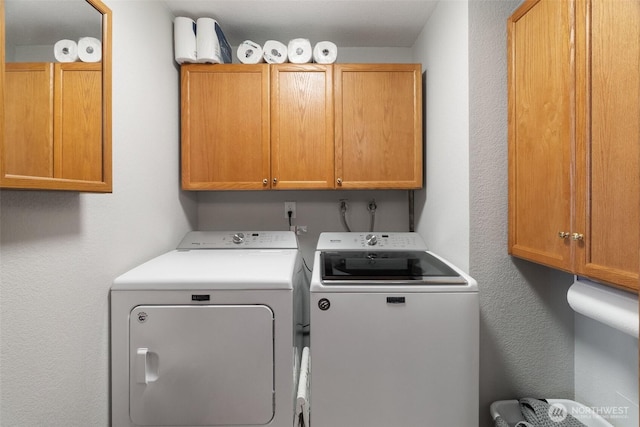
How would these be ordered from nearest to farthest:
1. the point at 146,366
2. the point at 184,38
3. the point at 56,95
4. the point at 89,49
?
the point at 56,95 < the point at 89,49 < the point at 146,366 < the point at 184,38

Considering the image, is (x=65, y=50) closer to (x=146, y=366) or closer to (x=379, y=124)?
(x=146, y=366)

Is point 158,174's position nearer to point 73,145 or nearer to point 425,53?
point 73,145

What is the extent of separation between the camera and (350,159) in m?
2.03

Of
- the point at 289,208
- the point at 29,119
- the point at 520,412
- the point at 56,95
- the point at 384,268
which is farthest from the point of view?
the point at 289,208

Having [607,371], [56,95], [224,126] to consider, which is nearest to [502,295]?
[607,371]

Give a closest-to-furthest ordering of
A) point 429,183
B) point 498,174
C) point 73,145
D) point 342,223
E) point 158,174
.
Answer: point 73,145 → point 498,174 → point 158,174 → point 429,183 → point 342,223

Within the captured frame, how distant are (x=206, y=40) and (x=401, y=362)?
207 cm

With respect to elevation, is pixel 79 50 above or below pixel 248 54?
below

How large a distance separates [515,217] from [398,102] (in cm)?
102

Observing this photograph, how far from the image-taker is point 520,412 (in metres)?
1.43

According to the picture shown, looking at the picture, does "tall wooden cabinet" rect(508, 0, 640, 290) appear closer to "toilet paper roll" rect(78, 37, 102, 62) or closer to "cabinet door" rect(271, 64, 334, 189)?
"cabinet door" rect(271, 64, 334, 189)

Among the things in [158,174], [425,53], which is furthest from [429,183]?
[158,174]

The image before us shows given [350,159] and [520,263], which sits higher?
[350,159]

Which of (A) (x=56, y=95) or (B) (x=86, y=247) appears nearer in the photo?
(A) (x=56, y=95)
